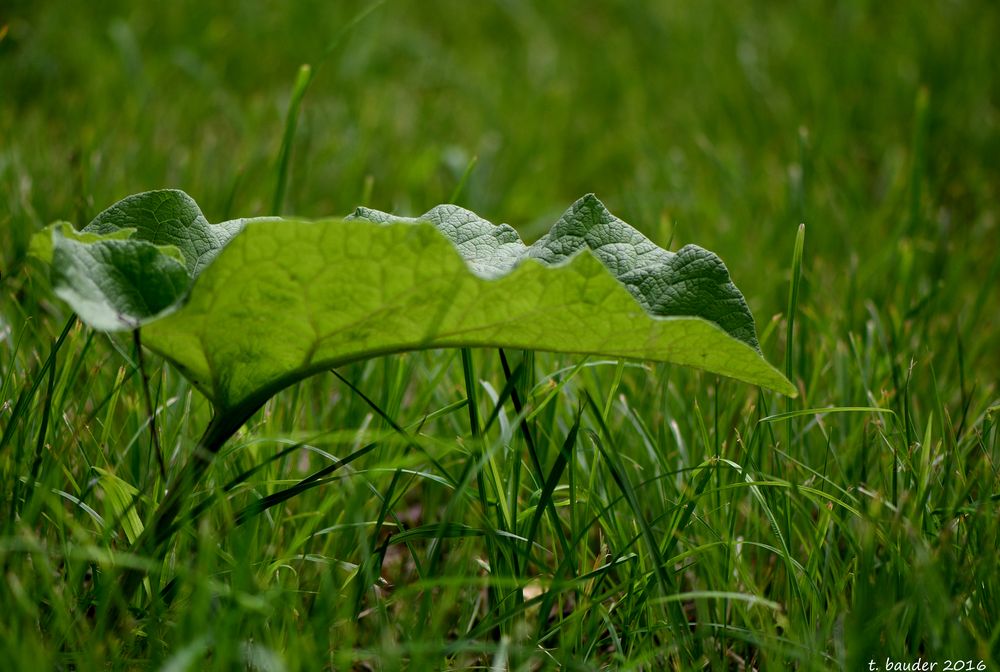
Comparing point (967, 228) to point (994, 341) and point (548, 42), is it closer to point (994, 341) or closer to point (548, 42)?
point (994, 341)

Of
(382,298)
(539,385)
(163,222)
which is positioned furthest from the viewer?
(539,385)

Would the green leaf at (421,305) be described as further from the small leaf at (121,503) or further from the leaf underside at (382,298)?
the small leaf at (121,503)

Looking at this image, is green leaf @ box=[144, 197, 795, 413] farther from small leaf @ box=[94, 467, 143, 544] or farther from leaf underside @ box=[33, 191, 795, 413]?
small leaf @ box=[94, 467, 143, 544]

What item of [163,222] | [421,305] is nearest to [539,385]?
[421,305]

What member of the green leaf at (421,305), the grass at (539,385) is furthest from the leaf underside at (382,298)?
the grass at (539,385)

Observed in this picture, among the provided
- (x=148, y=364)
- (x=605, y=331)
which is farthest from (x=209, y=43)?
(x=605, y=331)

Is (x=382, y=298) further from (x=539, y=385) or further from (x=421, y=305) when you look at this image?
(x=539, y=385)

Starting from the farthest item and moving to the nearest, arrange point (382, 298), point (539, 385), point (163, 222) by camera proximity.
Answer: point (539, 385), point (163, 222), point (382, 298)

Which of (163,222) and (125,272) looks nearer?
(125,272)
